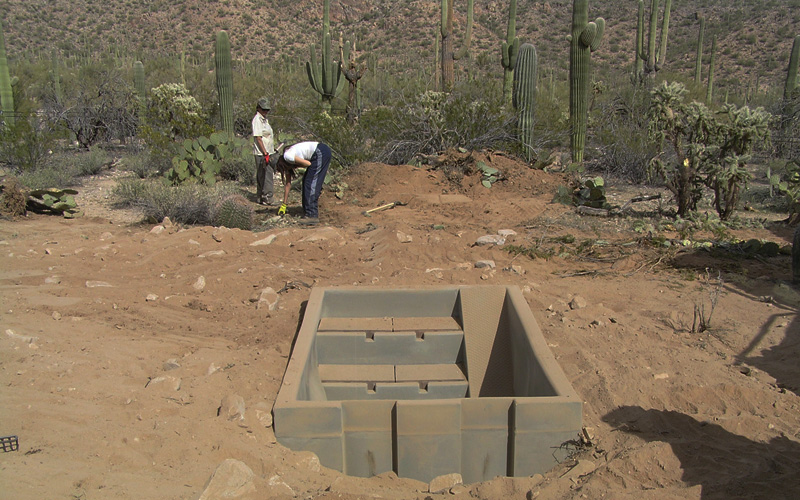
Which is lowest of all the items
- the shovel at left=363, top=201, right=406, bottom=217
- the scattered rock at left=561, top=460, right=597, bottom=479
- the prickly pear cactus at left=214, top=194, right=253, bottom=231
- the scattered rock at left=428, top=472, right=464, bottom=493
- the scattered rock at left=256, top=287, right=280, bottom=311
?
the scattered rock at left=428, top=472, right=464, bottom=493

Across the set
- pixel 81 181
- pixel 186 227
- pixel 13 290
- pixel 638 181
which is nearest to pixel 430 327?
pixel 13 290

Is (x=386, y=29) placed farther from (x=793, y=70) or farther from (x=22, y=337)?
(x=22, y=337)

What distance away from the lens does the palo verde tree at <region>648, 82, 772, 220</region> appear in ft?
29.6

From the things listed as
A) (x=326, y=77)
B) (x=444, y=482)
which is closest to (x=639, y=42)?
(x=326, y=77)

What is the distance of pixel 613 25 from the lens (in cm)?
4409

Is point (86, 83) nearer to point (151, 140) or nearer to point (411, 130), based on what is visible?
point (151, 140)

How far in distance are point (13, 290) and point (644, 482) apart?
5735 millimetres

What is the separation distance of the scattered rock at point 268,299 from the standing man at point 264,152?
4375mm

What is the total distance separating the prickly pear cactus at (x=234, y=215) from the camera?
29.8 ft

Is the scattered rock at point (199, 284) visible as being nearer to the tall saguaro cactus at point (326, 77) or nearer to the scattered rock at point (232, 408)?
the scattered rock at point (232, 408)

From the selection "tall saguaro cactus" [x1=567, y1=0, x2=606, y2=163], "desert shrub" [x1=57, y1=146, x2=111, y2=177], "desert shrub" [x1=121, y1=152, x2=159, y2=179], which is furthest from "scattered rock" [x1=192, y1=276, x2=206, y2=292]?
"tall saguaro cactus" [x1=567, y1=0, x2=606, y2=163]

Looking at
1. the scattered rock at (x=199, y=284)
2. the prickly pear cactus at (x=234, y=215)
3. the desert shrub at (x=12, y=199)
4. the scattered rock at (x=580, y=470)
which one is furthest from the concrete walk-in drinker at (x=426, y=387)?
the desert shrub at (x=12, y=199)

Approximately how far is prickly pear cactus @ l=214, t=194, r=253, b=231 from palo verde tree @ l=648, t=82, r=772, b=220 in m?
5.61

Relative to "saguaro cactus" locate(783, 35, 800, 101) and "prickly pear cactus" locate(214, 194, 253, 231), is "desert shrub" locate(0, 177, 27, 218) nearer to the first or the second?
"prickly pear cactus" locate(214, 194, 253, 231)
